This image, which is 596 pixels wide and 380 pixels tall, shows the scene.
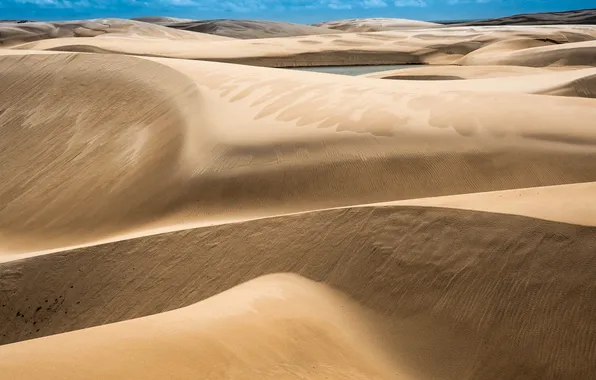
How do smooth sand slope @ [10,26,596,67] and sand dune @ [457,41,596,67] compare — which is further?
smooth sand slope @ [10,26,596,67]

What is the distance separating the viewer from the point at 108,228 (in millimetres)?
7500

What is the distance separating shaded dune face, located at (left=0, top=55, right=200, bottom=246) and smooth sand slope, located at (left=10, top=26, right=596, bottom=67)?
44.7ft

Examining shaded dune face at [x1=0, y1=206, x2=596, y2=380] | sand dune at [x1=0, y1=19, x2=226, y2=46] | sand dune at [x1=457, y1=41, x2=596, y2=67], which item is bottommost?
shaded dune face at [x1=0, y1=206, x2=596, y2=380]

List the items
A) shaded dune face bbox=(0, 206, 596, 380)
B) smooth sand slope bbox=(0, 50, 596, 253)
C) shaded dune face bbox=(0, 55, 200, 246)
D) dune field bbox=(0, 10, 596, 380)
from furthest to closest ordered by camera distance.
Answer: shaded dune face bbox=(0, 55, 200, 246) < smooth sand slope bbox=(0, 50, 596, 253) < shaded dune face bbox=(0, 206, 596, 380) < dune field bbox=(0, 10, 596, 380)

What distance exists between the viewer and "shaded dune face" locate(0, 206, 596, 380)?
13.6ft

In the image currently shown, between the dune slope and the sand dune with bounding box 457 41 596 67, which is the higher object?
the dune slope

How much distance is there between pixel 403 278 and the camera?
4.82 metres

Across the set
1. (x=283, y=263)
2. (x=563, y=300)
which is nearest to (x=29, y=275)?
(x=283, y=263)

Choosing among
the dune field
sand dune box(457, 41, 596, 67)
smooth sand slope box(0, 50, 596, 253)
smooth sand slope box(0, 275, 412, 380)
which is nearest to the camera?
smooth sand slope box(0, 275, 412, 380)

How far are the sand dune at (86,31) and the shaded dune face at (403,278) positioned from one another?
111 feet

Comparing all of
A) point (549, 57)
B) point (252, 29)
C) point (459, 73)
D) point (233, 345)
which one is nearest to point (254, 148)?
point (233, 345)

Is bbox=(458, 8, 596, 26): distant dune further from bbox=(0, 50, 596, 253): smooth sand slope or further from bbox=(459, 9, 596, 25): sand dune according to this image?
bbox=(0, 50, 596, 253): smooth sand slope

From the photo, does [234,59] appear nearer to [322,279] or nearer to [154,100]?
[154,100]

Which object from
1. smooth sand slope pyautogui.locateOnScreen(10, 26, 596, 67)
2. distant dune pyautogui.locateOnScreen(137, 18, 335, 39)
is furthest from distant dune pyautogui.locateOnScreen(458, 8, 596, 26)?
smooth sand slope pyautogui.locateOnScreen(10, 26, 596, 67)
